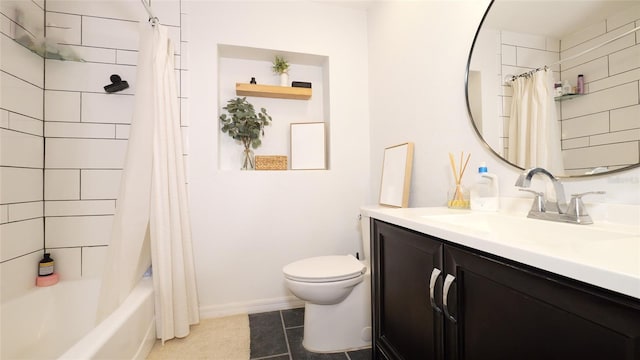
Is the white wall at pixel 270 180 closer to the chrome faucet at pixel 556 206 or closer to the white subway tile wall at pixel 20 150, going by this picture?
the white subway tile wall at pixel 20 150

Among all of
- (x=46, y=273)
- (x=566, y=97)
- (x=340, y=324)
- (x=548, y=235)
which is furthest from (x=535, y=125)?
(x=46, y=273)

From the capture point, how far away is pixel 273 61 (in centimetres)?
237

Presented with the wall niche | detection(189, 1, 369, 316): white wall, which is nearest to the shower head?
detection(189, 1, 369, 316): white wall

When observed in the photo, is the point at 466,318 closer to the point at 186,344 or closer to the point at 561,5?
the point at 561,5

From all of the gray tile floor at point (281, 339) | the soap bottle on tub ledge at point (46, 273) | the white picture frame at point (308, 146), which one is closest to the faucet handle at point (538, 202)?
the gray tile floor at point (281, 339)

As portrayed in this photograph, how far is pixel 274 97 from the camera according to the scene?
2.35m

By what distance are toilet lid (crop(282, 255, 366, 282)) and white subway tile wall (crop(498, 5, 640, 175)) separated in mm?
1051

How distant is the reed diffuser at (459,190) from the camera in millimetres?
1338

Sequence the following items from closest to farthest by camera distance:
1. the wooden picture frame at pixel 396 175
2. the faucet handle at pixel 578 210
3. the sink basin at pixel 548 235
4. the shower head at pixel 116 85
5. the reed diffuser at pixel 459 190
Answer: the sink basin at pixel 548 235 < the faucet handle at pixel 578 210 < the reed diffuser at pixel 459 190 < the wooden picture frame at pixel 396 175 < the shower head at pixel 116 85

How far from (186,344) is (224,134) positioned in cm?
147

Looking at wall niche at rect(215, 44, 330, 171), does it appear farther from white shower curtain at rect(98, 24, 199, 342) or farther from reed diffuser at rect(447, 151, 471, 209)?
reed diffuser at rect(447, 151, 471, 209)

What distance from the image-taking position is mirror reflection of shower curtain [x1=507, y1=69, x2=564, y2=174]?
1.00m

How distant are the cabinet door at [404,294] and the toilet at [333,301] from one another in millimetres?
318

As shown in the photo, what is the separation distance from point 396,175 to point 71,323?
83.6 inches
